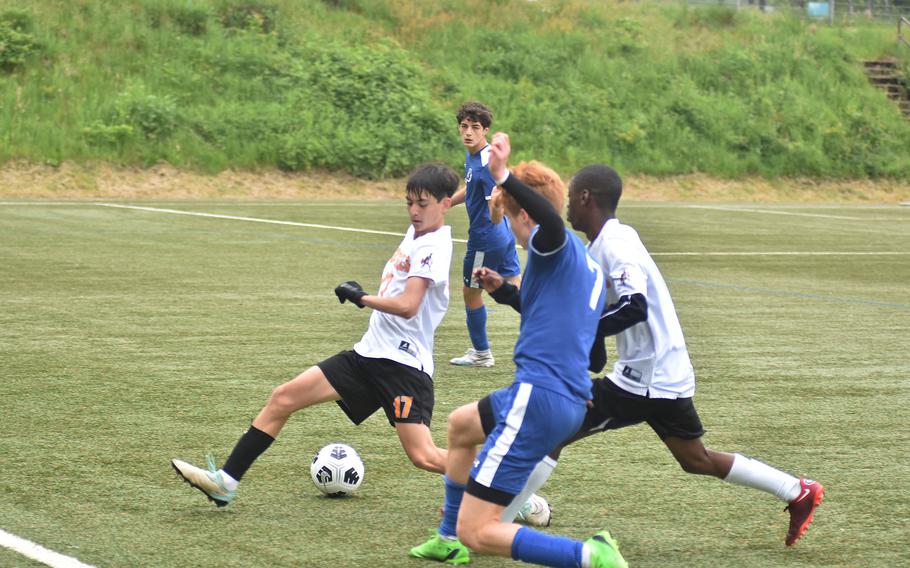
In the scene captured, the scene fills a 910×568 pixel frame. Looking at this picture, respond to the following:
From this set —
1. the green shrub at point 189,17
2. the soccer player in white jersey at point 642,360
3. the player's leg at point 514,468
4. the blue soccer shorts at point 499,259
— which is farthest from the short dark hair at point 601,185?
the green shrub at point 189,17

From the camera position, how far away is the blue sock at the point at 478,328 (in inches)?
376

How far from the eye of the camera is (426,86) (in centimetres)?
3578

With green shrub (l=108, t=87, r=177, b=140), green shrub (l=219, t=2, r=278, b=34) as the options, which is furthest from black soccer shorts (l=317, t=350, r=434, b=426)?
green shrub (l=219, t=2, r=278, b=34)

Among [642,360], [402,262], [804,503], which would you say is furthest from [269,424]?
[804,503]

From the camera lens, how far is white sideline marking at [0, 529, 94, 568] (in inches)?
187

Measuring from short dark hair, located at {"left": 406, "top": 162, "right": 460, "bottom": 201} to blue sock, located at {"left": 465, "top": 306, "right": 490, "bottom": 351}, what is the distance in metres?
4.04

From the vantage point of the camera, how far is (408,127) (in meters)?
33.2

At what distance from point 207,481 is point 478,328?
4216 millimetres

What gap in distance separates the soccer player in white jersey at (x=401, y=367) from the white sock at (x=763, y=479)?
1.25 m

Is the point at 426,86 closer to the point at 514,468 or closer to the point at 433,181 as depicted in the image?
the point at 433,181

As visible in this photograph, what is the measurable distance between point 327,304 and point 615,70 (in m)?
28.7

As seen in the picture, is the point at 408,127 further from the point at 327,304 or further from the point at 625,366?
the point at 625,366

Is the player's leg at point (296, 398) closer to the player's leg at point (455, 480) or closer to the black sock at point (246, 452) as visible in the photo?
the black sock at point (246, 452)

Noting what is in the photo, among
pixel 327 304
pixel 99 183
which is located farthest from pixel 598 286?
pixel 99 183
